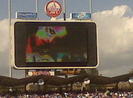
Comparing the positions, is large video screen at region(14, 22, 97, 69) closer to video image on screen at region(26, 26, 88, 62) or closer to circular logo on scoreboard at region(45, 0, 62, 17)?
video image on screen at region(26, 26, 88, 62)

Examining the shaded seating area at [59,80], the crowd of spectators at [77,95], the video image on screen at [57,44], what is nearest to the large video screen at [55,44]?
the video image on screen at [57,44]

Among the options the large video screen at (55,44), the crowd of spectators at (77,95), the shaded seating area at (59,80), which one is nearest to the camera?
the crowd of spectators at (77,95)

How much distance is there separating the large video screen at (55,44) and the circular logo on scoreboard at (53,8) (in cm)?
251

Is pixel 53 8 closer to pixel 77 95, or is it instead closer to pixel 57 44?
pixel 57 44

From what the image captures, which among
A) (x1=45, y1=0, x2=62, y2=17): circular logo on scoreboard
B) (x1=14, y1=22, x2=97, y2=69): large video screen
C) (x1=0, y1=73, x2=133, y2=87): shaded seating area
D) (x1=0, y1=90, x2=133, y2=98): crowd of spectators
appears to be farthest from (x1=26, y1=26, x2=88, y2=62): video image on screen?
(x1=0, y1=90, x2=133, y2=98): crowd of spectators

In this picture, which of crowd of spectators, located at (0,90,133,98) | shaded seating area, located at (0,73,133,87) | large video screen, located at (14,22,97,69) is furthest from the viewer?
large video screen, located at (14,22,97,69)

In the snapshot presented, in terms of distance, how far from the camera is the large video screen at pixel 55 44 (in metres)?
61.5

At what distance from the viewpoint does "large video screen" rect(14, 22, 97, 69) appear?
6153 centimetres

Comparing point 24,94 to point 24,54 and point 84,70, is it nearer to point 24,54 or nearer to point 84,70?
point 24,54

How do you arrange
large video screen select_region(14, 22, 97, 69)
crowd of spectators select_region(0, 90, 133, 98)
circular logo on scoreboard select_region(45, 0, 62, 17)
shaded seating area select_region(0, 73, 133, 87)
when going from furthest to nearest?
1. circular logo on scoreboard select_region(45, 0, 62, 17)
2. large video screen select_region(14, 22, 97, 69)
3. shaded seating area select_region(0, 73, 133, 87)
4. crowd of spectators select_region(0, 90, 133, 98)

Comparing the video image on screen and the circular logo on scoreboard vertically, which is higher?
the circular logo on scoreboard

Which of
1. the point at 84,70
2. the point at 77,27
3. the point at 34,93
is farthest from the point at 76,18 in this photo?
the point at 34,93

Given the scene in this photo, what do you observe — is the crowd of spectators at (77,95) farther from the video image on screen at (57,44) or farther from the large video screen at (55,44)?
the video image on screen at (57,44)

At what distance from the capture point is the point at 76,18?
212 ft
